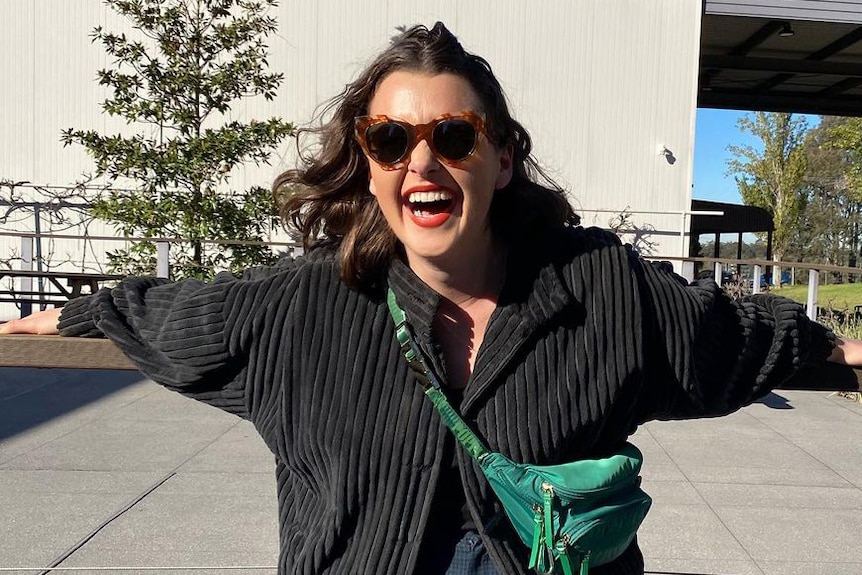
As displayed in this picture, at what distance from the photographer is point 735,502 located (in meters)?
4.49

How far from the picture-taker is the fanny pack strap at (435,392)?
1.46 m

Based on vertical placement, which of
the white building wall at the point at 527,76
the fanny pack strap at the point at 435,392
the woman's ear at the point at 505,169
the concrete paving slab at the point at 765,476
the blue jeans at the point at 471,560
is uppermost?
the white building wall at the point at 527,76

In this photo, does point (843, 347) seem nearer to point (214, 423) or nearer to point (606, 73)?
point (214, 423)

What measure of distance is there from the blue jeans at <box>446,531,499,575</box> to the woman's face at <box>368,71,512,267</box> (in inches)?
21.3

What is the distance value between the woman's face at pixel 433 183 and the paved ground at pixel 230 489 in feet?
8.22

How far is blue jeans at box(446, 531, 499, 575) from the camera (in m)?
1.52

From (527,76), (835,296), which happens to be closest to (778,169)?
(835,296)

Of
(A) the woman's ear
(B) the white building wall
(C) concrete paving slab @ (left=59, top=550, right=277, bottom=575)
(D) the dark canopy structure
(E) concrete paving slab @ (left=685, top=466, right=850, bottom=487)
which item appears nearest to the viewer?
(A) the woman's ear

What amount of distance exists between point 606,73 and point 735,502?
350 inches

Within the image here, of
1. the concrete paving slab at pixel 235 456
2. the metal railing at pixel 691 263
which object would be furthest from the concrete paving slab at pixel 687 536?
the metal railing at pixel 691 263

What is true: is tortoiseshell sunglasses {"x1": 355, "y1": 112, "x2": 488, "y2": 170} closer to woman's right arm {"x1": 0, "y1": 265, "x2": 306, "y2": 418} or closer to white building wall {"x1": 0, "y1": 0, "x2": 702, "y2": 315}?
woman's right arm {"x1": 0, "y1": 265, "x2": 306, "y2": 418}

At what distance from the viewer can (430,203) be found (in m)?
1.51

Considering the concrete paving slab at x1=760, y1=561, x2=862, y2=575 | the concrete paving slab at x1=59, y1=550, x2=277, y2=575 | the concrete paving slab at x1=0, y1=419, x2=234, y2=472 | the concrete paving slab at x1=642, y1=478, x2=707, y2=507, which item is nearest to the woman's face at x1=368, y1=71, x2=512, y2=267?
the concrete paving slab at x1=59, y1=550, x2=277, y2=575

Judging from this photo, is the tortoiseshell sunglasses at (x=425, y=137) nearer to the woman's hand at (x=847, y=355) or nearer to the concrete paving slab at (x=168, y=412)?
the woman's hand at (x=847, y=355)
